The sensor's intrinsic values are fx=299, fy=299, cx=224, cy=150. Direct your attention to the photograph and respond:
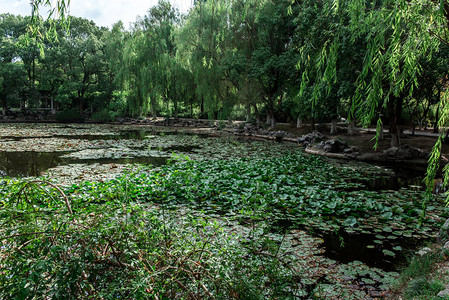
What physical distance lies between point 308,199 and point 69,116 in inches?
1037

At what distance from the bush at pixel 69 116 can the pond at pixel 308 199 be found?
18288mm

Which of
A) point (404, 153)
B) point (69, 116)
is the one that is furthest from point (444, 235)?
point (69, 116)

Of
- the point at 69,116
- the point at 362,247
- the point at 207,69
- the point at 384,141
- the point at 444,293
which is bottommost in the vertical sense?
the point at 362,247

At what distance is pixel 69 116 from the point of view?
1040 inches

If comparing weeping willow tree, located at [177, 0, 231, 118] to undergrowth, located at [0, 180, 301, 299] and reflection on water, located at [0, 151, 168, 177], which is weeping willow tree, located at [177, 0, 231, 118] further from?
undergrowth, located at [0, 180, 301, 299]

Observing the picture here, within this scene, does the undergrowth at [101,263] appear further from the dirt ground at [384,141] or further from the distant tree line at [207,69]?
the dirt ground at [384,141]

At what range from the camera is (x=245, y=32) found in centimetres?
1758

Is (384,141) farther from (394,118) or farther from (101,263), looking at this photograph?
(101,263)

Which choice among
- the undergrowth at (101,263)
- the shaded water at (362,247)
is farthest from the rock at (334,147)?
the undergrowth at (101,263)

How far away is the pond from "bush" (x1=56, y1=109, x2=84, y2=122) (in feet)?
60.0

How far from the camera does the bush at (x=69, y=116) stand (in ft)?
86.2

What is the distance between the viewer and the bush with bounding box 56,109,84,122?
26.3 metres

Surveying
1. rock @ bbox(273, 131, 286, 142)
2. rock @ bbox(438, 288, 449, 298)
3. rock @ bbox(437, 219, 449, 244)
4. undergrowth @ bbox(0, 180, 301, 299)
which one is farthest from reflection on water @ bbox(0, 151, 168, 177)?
rock @ bbox(273, 131, 286, 142)

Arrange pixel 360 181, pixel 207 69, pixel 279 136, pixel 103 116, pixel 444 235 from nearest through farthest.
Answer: pixel 444 235, pixel 360 181, pixel 279 136, pixel 207 69, pixel 103 116
